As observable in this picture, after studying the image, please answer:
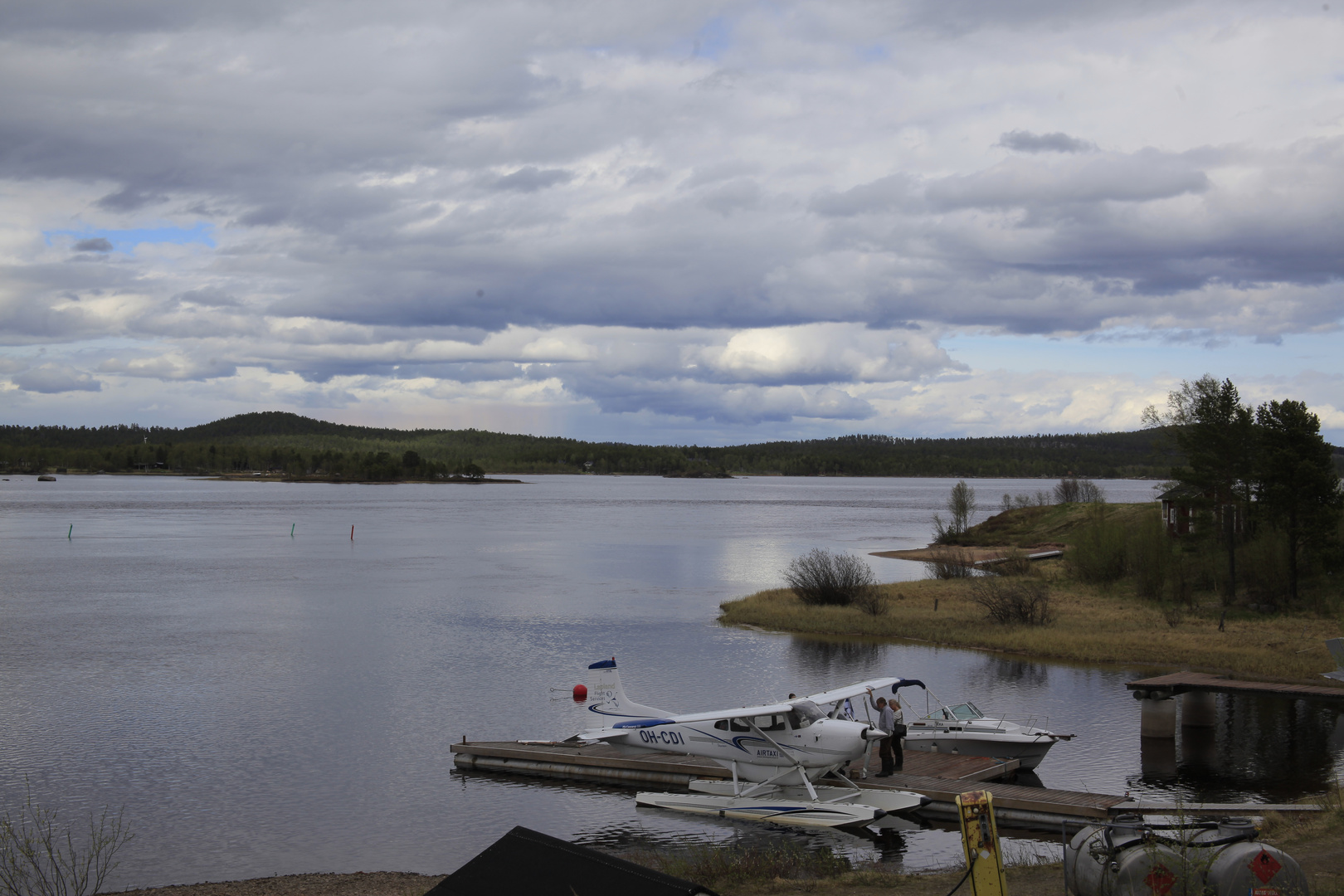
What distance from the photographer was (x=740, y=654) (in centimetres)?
3875

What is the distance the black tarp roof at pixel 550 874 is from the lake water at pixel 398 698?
9.26 meters

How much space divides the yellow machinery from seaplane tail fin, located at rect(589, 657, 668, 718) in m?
14.8

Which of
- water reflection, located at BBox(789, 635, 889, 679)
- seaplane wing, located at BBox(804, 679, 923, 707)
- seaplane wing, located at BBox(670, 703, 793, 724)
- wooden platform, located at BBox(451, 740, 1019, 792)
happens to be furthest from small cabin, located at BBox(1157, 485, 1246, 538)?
seaplane wing, located at BBox(670, 703, 793, 724)

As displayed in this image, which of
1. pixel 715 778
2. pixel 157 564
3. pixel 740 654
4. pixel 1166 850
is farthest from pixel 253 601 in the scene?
pixel 1166 850

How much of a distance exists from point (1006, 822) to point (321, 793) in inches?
568

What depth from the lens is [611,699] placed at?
2453 centimetres

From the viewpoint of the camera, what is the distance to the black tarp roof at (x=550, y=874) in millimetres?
8617

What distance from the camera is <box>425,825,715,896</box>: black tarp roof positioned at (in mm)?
8617

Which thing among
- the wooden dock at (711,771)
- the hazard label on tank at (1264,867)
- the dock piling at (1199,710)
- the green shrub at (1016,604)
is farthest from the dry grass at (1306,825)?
the green shrub at (1016,604)

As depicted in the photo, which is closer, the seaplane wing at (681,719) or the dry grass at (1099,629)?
the seaplane wing at (681,719)

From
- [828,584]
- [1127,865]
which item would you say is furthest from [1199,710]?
[828,584]

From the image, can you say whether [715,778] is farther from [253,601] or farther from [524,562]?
[524,562]

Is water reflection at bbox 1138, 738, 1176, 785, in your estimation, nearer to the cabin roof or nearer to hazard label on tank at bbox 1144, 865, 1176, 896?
hazard label on tank at bbox 1144, 865, 1176, 896

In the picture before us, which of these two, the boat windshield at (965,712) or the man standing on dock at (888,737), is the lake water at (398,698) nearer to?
the boat windshield at (965,712)
